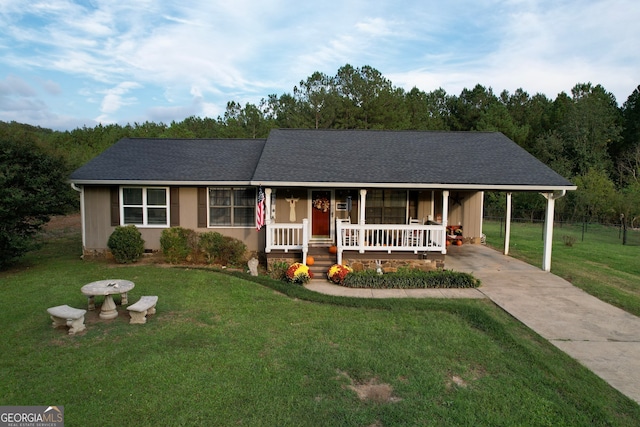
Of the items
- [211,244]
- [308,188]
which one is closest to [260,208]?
[211,244]

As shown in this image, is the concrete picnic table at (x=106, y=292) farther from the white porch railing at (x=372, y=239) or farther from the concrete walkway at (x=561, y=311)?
the white porch railing at (x=372, y=239)

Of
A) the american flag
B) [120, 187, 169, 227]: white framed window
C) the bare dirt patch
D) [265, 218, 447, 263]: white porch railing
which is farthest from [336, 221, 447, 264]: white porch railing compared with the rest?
the bare dirt patch

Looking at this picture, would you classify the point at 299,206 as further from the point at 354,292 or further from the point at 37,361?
the point at 37,361

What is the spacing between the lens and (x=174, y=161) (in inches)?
497

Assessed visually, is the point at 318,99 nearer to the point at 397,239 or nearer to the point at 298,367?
the point at 397,239

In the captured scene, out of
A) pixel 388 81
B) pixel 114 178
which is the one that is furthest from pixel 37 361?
pixel 388 81

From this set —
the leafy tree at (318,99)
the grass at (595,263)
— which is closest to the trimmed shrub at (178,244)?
the grass at (595,263)

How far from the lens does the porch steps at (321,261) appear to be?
1008cm

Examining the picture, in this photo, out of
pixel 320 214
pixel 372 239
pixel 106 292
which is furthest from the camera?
pixel 320 214

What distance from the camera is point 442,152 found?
12.5 metres

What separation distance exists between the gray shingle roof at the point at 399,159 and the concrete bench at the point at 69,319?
5.20m

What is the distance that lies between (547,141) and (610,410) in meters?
36.3

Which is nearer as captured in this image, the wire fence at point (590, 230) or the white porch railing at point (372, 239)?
the white porch railing at point (372, 239)

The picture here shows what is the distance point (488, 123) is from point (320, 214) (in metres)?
25.2
